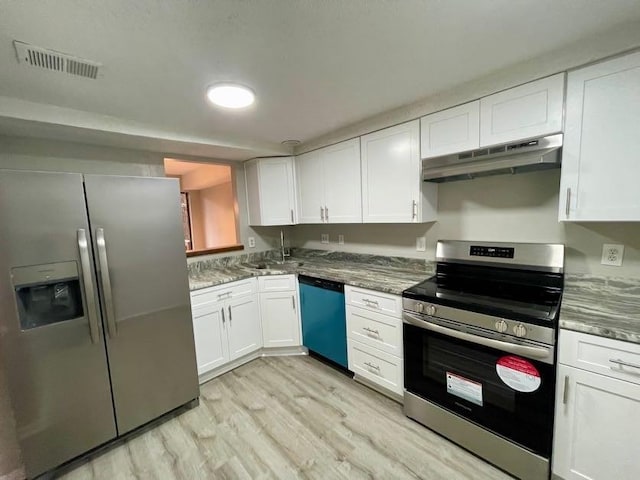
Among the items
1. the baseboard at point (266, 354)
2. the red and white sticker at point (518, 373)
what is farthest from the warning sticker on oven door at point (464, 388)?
the baseboard at point (266, 354)

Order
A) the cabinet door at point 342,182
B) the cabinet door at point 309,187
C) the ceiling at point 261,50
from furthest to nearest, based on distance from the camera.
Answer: the cabinet door at point 309,187
the cabinet door at point 342,182
the ceiling at point 261,50

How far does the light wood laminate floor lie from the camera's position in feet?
5.18

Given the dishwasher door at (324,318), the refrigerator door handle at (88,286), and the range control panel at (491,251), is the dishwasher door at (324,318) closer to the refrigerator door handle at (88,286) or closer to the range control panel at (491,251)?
the range control panel at (491,251)

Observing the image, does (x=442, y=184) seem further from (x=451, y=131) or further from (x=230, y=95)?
(x=230, y=95)

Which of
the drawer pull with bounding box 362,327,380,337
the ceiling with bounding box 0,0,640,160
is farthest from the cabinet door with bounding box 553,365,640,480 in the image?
the ceiling with bounding box 0,0,640,160

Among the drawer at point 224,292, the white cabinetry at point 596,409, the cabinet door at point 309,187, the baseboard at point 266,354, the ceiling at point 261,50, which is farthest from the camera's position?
the cabinet door at point 309,187

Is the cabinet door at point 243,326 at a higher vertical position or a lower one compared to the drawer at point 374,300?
lower

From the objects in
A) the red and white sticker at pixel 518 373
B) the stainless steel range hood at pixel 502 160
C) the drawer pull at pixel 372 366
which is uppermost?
the stainless steel range hood at pixel 502 160

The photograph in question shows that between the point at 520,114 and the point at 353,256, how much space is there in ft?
6.18

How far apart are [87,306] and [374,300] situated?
1.88m

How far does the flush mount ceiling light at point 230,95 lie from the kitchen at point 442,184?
72 mm

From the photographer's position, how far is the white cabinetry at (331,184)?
8.34 feet

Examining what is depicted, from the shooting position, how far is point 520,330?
4.47 feet

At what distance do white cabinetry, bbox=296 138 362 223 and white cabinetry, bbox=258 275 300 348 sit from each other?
0.78 m
